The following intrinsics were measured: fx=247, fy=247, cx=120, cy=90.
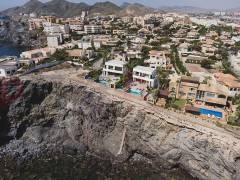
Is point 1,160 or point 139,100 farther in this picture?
point 139,100

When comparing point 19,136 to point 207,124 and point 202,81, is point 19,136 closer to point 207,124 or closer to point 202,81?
point 207,124

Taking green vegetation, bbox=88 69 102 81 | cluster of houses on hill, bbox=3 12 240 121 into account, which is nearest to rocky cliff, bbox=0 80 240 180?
cluster of houses on hill, bbox=3 12 240 121

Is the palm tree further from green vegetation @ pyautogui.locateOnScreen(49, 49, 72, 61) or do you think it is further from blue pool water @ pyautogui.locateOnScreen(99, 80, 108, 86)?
green vegetation @ pyautogui.locateOnScreen(49, 49, 72, 61)

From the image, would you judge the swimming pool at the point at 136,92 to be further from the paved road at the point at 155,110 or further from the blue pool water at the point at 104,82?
the blue pool water at the point at 104,82

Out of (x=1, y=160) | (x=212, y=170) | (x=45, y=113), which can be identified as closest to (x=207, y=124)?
(x=212, y=170)

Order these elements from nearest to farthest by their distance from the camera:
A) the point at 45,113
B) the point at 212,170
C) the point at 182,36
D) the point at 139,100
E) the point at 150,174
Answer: the point at 212,170 → the point at 150,174 → the point at 139,100 → the point at 45,113 → the point at 182,36

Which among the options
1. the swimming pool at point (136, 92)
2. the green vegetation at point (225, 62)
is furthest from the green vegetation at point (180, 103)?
the green vegetation at point (225, 62)

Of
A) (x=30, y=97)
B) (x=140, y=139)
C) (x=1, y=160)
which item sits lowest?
(x=1, y=160)
